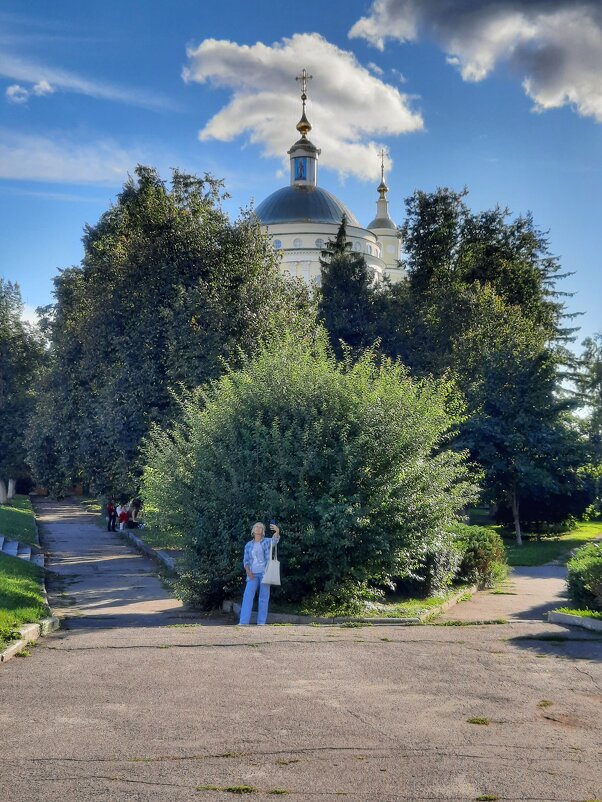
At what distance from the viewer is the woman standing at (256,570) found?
39.3 ft

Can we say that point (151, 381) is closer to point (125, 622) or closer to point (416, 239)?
point (125, 622)

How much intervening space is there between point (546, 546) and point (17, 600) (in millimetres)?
22718

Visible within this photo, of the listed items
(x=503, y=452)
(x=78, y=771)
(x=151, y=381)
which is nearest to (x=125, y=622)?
Answer: (x=78, y=771)

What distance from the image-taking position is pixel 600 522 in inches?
1649

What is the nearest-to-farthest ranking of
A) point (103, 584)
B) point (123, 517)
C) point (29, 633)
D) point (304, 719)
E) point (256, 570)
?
point (304, 719), point (29, 633), point (256, 570), point (103, 584), point (123, 517)

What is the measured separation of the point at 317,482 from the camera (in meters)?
13.5

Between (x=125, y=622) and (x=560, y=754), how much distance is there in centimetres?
830

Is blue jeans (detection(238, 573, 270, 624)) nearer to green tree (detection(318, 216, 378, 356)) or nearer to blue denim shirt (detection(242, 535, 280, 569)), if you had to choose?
blue denim shirt (detection(242, 535, 280, 569))

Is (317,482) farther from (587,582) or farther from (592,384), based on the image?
(592,384)

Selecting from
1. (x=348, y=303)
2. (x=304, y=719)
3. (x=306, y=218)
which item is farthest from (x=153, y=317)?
(x=306, y=218)

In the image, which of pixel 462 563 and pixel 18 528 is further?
pixel 18 528

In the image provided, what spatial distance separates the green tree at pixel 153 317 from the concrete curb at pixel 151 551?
5.91 ft

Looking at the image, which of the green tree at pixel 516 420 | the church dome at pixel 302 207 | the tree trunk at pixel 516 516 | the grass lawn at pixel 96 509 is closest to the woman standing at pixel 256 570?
the green tree at pixel 516 420

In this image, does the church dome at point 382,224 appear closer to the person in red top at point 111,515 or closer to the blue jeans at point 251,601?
the person in red top at point 111,515
